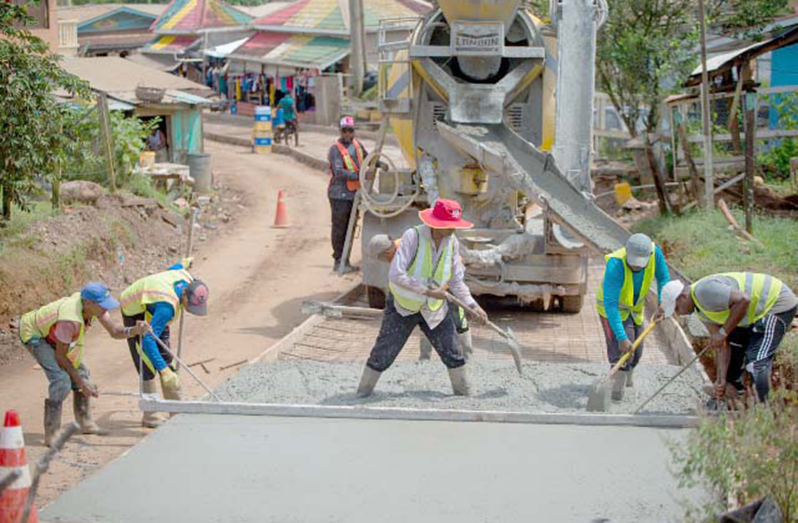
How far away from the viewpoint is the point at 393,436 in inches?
270

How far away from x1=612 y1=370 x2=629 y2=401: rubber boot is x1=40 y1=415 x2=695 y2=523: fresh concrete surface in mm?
778

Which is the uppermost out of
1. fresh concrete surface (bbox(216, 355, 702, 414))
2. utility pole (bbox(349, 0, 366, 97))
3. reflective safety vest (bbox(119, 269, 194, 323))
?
utility pole (bbox(349, 0, 366, 97))

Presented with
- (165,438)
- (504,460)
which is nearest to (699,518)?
(504,460)

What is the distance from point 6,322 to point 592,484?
23.7 ft

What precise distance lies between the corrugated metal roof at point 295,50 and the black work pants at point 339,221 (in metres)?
20.2

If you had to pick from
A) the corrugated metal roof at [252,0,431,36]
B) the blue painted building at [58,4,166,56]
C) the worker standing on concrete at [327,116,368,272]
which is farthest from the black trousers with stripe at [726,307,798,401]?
the blue painted building at [58,4,166,56]

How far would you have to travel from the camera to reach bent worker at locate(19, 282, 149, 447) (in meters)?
7.58

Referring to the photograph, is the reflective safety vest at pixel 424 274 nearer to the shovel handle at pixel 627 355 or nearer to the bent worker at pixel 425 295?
the bent worker at pixel 425 295

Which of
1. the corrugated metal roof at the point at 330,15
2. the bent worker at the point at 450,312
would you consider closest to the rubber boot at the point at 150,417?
the bent worker at the point at 450,312

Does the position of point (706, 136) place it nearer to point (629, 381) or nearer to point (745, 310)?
point (629, 381)

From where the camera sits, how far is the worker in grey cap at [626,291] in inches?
292

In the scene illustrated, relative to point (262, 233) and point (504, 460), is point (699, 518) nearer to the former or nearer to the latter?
point (504, 460)

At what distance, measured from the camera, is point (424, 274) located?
7.56m

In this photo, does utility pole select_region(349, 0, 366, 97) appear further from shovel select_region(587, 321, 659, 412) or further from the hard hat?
shovel select_region(587, 321, 659, 412)
